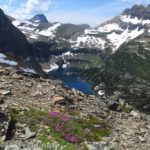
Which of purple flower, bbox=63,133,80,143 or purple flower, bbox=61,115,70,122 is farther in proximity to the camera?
purple flower, bbox=61,115,70,122

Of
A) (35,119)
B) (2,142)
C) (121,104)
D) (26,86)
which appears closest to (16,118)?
(35,119)

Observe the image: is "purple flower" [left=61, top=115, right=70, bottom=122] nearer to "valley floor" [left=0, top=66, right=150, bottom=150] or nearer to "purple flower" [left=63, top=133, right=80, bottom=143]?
"valley floor" [left=0, top=66, right=150, bottom=150]

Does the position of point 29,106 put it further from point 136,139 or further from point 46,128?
point 136,139

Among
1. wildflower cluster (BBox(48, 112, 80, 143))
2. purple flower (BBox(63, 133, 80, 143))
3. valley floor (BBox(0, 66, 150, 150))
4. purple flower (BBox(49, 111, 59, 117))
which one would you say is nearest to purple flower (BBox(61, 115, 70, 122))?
wildflower cluster (BBox(48, 112, 80, 143))

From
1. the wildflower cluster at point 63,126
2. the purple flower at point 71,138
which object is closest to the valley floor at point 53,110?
the purple flower at point 71,138

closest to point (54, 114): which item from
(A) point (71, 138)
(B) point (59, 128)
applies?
(B) point (59, 128)

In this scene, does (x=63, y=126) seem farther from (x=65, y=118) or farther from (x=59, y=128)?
(x=65, y=118)
